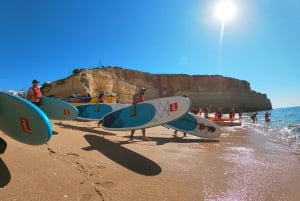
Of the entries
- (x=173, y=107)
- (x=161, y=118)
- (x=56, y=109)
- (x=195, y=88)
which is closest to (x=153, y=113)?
(x=161, y=118)

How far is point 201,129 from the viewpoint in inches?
369

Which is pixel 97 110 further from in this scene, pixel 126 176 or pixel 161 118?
pixel 126 176

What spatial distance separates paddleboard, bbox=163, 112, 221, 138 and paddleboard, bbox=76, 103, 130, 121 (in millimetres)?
2938

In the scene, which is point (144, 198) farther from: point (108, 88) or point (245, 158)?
point (108, 88)

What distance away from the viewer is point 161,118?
7453 millimetres

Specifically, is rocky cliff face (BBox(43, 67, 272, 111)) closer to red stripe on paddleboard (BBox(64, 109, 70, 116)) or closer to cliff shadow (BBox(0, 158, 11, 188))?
red stripe on paddleboard (BBox(64, 109, 70, 116))

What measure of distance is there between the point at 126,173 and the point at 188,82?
7905 cm

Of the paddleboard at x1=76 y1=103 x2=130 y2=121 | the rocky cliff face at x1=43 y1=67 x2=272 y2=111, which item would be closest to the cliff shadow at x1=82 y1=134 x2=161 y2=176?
the paddleboard at x1=76 y1=103 x2=130 y2=121

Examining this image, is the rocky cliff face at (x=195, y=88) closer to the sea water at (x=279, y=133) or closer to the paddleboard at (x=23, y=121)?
the sea water at (x=279, y=133)

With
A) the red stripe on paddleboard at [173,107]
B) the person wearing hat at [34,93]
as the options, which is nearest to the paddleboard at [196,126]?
the red stripe on paddleboard at [173,107]

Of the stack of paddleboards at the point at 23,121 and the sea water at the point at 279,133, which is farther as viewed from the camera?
the sea water at the point at 279,133

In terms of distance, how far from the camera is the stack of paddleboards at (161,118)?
24.2ft

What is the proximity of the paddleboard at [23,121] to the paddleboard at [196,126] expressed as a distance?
6111 mm

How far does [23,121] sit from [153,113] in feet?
14.9
